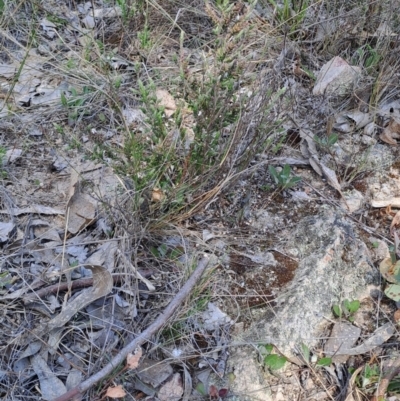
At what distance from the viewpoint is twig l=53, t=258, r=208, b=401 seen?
1650 millimetres

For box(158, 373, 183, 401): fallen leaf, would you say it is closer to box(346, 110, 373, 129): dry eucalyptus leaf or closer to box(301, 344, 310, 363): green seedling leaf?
box(301, 344, 310, 363): green seedling leaf

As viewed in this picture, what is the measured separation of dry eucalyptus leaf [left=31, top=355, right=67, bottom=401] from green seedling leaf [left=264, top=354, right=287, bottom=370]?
26.0 inches

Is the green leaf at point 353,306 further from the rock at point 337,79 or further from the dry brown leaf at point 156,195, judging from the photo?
the rock at point 337,79

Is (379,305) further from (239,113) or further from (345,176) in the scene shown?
(239,113)

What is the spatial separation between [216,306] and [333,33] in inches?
61.3

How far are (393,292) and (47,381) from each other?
123 cm

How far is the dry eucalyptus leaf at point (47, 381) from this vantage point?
5.64 feet

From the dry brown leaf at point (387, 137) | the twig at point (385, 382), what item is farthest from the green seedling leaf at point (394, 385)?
the dry brown leaf at point (387, 137)

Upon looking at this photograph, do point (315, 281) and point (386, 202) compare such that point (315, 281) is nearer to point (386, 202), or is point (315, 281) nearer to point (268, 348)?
point (268, 348)

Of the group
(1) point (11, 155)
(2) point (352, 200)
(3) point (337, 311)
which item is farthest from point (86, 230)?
(2) point (352, 200)

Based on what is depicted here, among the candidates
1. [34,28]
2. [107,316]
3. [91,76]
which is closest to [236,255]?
[107,316]

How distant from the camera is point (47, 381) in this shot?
1749 mm

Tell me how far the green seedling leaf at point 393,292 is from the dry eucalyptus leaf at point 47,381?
1.16 metres

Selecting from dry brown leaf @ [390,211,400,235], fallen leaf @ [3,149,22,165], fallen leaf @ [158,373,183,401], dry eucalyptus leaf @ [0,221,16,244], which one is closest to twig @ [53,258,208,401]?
fallen leaf @ [158,373,183,401]
